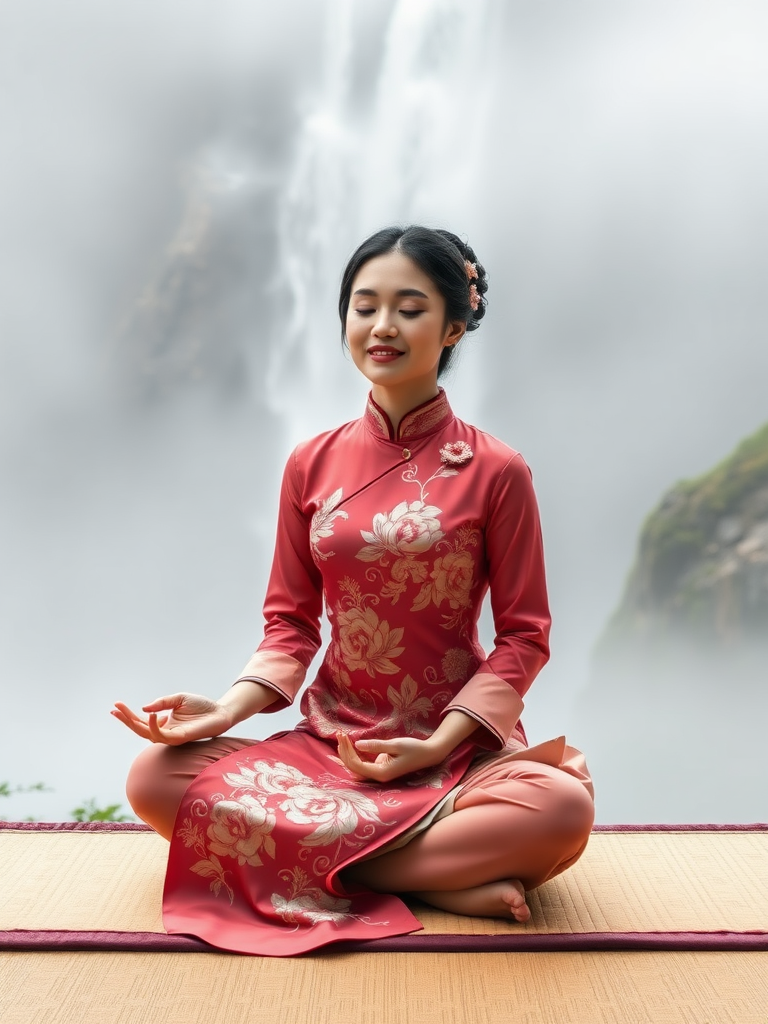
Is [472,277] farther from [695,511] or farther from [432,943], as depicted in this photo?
[695,511]

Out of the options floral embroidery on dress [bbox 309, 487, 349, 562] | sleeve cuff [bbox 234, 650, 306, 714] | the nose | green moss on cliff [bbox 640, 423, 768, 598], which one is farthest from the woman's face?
green moss on cliff [bbox 640, 423, 768, 598]

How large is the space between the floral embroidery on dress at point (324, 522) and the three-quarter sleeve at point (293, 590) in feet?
0.24

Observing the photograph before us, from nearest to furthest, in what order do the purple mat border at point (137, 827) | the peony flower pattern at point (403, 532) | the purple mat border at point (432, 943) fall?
the purple mat border at point (432, 943), the peony flower pattern at point (403, 532), the purple mat border at point (137, 827)

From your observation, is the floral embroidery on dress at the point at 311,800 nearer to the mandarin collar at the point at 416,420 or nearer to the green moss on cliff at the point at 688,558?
the mandarin collar at the point at 416,420

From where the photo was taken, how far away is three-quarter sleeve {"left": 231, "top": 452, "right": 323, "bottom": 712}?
2.03 metres

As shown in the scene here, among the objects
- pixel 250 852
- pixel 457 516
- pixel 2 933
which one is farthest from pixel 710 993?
pixel 2 933

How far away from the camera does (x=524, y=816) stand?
1696 millimetres

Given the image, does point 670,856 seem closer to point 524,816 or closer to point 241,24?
point 524,816

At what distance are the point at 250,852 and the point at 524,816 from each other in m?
0.41

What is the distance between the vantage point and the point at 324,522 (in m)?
1.95

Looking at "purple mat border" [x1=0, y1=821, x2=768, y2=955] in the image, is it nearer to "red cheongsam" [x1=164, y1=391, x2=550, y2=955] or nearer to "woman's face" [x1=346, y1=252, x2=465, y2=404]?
"red cheongsam" [x1=164, y1=391, x2=550, y2=955]

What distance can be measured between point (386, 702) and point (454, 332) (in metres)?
0.65

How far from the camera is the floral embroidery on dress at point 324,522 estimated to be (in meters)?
1.93

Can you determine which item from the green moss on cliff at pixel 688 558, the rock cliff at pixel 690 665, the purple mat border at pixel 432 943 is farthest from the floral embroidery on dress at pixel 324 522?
the green moss on cliff at pixel 688 558
